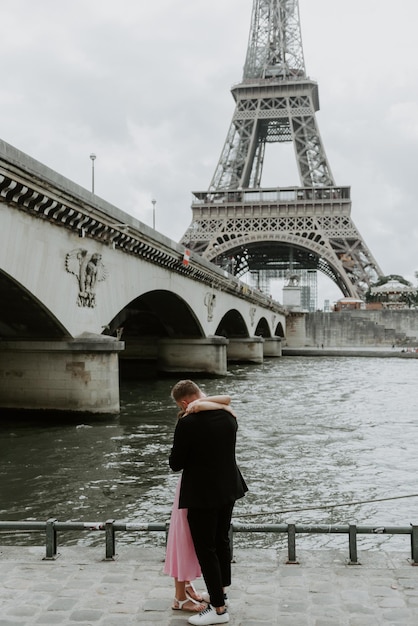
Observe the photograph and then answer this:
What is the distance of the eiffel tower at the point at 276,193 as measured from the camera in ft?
267

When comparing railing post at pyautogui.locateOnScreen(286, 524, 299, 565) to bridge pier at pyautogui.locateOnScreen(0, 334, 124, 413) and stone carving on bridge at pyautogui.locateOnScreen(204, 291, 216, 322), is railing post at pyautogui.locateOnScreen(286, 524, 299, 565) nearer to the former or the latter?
bridge pier at pyautogui.locateOnScreen(0, 334, 124, 413)

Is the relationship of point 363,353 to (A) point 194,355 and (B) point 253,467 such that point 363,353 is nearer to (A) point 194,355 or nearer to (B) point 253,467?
(A) point 194,355

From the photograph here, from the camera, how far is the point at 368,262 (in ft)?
264

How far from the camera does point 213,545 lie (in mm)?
4980

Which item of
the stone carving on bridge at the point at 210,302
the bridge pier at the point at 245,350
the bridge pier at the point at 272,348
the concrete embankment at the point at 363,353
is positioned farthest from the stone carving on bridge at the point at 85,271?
the concrete embankment at the point at 363,353

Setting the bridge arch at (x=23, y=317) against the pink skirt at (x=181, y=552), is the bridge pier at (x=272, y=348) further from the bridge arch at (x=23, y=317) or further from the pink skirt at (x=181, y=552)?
the pink skirt at (x=181, y=552)

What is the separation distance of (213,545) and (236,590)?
27.1 inches

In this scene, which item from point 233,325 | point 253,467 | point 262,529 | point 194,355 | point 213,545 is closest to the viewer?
point 213,545

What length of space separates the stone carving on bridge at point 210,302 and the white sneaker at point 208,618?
31.6 m

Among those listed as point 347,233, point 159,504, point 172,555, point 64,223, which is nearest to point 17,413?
point 64,223

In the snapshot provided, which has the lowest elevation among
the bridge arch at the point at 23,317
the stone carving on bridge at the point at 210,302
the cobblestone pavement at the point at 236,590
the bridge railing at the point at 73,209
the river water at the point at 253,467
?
the river water at the point at 253,467

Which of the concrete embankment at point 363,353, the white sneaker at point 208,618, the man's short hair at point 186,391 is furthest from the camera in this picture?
the concrete embankment at point 363,353

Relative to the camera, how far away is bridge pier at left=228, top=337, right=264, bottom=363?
165ft

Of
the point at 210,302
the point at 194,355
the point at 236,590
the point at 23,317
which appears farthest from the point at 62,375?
the point at 210,302
